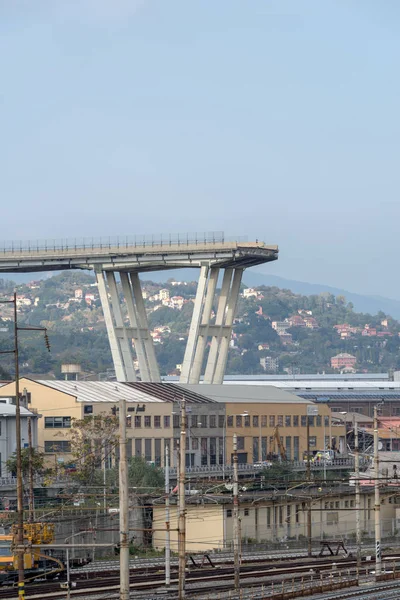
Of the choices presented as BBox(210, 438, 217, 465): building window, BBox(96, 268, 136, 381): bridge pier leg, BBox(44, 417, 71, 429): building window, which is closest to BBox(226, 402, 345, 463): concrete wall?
BBox(210, 438, 217, 465): building window

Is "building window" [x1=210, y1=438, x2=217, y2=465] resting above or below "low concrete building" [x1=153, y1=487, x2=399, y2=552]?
above

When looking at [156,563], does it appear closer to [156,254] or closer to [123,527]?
[123,527]

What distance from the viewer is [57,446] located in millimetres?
111250

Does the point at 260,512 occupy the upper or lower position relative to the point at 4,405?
lower

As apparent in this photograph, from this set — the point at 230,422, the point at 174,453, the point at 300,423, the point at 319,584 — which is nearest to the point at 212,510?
the point at 319,584

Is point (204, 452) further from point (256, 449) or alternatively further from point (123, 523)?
point (123, 523)

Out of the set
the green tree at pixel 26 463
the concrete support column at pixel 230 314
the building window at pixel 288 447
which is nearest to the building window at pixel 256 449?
the building window at pixel 288 447

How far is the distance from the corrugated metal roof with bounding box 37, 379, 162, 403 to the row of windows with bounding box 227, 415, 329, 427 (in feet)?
31.2

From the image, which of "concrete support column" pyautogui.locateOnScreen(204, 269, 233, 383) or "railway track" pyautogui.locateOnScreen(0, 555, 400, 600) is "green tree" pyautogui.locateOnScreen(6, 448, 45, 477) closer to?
"railway track" pyautogui.locateOnScreen(0, 555, 400, 600)

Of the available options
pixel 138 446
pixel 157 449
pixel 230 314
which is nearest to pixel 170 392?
pixel 157 449

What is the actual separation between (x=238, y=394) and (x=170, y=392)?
1074 cm

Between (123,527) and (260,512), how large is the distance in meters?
53.4

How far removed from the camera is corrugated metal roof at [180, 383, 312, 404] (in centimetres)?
13175

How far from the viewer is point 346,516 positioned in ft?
329
